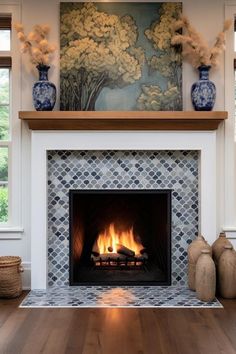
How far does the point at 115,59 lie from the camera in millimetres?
4090

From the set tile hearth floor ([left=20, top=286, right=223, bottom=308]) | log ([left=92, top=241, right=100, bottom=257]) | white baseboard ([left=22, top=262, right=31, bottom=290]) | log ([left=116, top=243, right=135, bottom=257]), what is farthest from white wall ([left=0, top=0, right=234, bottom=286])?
log ([left=116, top=243, right=135, bottom=257])

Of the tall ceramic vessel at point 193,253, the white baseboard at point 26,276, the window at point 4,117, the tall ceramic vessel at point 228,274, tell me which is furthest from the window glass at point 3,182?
the tall ceramic vessel at point 228,274

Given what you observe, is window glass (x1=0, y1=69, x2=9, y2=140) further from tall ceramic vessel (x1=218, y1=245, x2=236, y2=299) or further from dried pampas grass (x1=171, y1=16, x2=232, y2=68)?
tall ceramic vessel (x1=218, y1=245, x2=236, y2=299)

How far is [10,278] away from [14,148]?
3.79 ft

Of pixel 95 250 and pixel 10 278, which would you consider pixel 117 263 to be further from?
pixel 10 278

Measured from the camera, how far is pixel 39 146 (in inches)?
158

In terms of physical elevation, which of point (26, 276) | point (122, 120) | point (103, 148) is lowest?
point (26, 276)

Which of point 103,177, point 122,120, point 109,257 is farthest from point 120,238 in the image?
point 122,120

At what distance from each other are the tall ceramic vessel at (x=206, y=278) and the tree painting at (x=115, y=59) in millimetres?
1355

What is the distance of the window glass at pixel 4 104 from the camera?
168 inches

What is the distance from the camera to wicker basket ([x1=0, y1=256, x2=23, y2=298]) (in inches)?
150

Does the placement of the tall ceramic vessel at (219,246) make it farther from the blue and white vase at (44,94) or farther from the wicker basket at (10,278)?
the blue and white vase at (44,94)

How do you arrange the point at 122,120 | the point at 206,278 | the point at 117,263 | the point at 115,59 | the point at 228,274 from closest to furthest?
the point at 206,278, the point at 228,274, the point at 122,120, the point at 115,59, the point at 117,263

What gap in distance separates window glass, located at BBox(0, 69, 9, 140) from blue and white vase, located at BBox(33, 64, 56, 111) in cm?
44
